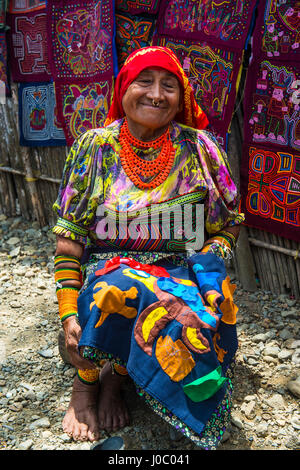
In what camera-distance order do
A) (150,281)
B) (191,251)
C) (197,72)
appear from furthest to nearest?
(197,72) < (191,251) < (150,281)

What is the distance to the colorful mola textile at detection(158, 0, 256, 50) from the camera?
114 inches

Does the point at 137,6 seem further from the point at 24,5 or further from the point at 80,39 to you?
the point at 24,5

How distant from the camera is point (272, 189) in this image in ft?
10.3

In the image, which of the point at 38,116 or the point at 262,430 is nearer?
the point at 262,430

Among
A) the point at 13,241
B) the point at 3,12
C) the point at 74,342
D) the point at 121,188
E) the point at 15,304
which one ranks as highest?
the point at 3,12

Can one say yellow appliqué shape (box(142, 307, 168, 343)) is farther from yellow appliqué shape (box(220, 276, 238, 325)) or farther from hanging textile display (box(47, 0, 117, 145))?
hanging textile display (box(47, 0, 117, 145))

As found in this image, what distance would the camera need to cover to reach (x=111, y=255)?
2.38 m

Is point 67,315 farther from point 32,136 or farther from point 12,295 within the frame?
point 32,136

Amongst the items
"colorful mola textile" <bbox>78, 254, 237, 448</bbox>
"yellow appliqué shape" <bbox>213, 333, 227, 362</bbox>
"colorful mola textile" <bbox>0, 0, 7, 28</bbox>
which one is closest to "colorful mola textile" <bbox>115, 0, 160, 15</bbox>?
"colorful mola textile" <bbox>0, 0, 7, 28</bbox>

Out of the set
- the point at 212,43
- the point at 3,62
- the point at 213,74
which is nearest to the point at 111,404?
the point at 213,74

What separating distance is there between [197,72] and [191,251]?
1398 millimetres

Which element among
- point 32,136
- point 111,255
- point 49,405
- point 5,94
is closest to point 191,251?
point 111,255

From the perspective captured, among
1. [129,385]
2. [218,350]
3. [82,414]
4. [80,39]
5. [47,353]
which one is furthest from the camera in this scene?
[80,39]

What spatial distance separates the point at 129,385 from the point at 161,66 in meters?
1.66
